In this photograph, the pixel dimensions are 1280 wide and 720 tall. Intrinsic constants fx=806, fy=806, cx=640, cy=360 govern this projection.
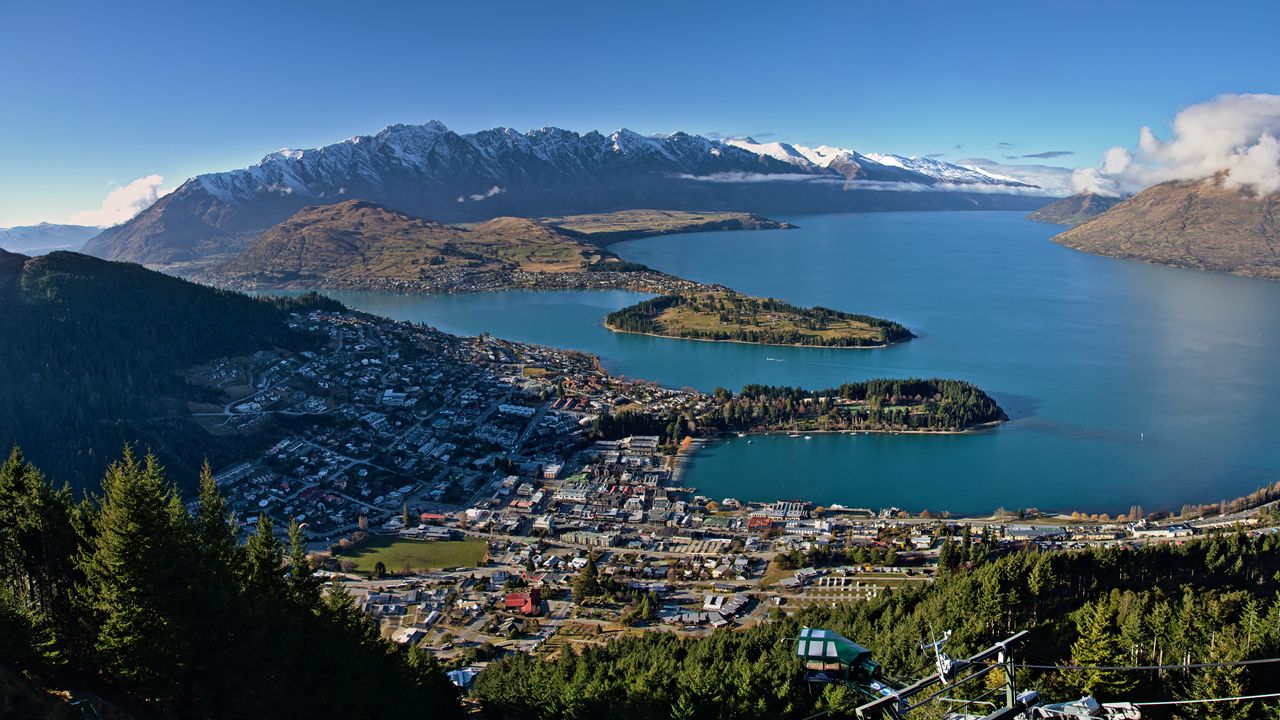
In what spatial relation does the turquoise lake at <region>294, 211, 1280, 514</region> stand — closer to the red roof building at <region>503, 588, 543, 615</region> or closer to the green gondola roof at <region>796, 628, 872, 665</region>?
the red roof building at <region>503, 588, 543, 615</region>

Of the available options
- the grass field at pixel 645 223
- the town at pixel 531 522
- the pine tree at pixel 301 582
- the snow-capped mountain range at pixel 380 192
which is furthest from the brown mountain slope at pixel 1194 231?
the pine tree at pixel 301 582

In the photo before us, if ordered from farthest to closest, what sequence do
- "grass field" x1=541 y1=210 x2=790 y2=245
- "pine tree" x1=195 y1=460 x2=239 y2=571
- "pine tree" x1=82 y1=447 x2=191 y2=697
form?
"grass field" x1=541 y1=210 x2=790 y2=245 → "pine tree" x1=195 y1=460 x2=239 y2=571 → "pine tree" x1=82 y1=447 x2=191 y2=697

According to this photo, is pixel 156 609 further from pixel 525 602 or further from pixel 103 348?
pixel 103 348

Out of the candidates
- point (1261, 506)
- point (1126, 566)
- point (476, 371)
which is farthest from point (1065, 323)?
point (1126, 566)

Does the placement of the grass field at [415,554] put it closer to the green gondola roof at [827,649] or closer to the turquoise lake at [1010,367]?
the turquoise lake at [1010,367]

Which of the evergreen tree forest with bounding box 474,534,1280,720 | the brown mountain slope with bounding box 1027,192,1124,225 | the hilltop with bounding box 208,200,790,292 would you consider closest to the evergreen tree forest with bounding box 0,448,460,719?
the evergreen tree forest with bounding box 474,534,1280,720

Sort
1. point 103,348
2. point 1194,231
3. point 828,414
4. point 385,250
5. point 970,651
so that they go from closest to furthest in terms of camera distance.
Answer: point 970,651
point 828,414
point 103,348
point 385,250
point 1194,231

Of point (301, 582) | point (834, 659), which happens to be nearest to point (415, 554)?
point (301, 582)
